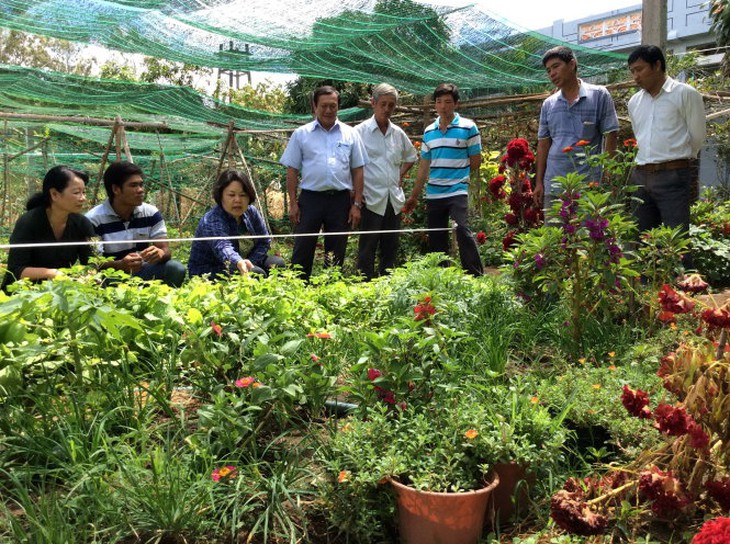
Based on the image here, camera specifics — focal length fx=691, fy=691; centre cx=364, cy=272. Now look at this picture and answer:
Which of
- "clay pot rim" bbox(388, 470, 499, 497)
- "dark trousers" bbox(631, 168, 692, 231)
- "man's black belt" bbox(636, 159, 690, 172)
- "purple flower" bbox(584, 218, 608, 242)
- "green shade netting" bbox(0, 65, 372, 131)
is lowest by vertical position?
"clay pot rim" bbox(388, 470, 499, 497)

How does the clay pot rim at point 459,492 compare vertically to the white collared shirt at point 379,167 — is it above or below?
below

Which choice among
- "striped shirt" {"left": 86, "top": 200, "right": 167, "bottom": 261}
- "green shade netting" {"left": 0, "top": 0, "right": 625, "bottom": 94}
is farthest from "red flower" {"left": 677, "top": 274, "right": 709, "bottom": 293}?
"green shade netting" {"left": 0, "top": 0, "right": 625, "bottom": 94}

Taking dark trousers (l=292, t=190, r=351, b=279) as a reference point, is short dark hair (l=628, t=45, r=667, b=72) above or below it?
above

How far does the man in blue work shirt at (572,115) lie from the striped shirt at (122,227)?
255cm

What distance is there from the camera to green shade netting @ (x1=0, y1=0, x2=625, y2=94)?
20.2ft

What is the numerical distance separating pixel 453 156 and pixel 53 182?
2.92m

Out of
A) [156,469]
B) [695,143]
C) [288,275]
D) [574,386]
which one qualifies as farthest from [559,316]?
[156,469]

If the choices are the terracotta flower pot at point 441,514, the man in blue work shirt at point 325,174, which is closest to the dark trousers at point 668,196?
the man in blue work shirt at point 325,174

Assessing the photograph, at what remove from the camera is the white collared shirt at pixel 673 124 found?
168 inches

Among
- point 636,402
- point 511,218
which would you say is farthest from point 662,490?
point 511,218

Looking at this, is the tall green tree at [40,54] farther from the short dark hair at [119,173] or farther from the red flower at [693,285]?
the red flower at [693,285]

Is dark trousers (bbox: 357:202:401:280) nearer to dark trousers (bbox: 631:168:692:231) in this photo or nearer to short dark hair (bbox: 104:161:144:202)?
short dark hair (bbox: 104:161:144:202)

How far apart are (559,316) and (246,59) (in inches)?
193

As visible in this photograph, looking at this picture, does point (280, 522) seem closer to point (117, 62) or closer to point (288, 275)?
point (288, 275)
